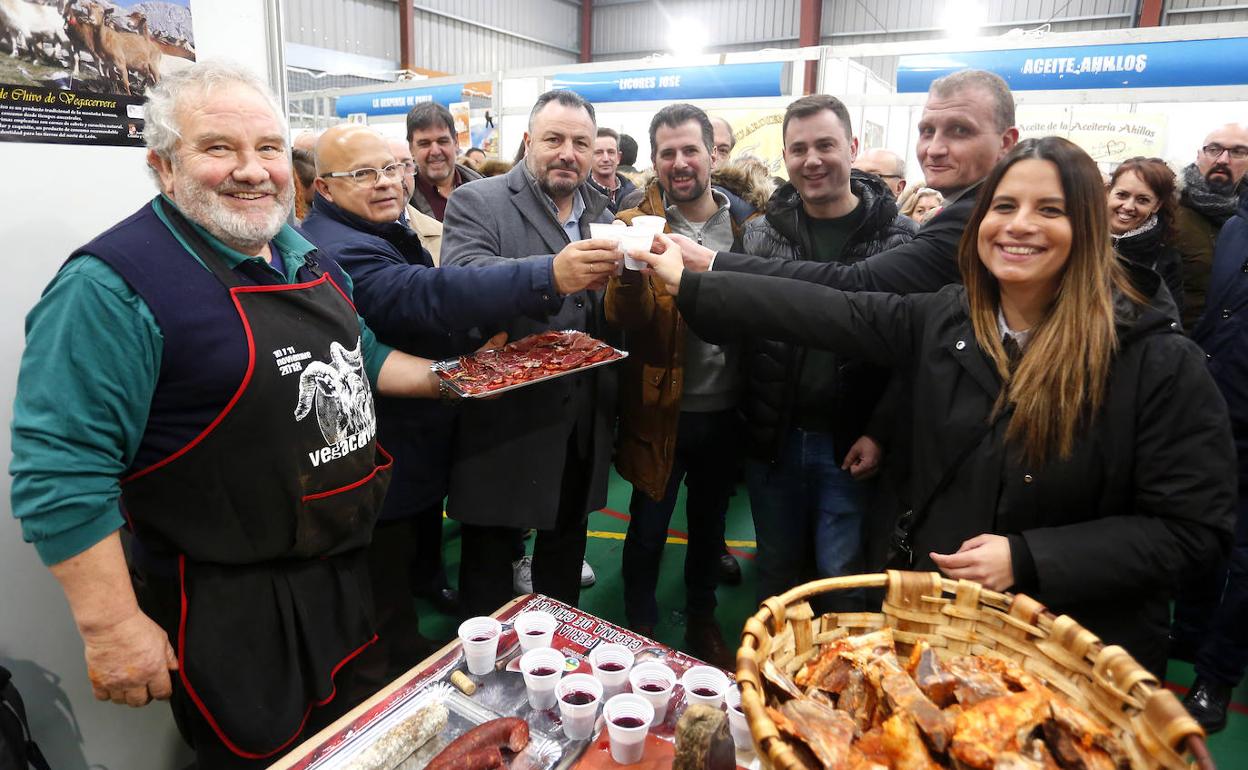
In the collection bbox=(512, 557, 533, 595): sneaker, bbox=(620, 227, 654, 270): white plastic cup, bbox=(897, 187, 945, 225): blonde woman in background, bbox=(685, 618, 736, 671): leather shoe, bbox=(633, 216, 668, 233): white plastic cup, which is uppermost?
bbox=(897, 187, 945, 225): blonde woman in background

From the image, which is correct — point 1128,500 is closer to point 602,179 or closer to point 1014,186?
point 1014,186

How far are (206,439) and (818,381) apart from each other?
1.97 meters

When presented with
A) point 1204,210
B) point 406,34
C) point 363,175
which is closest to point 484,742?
point 363,175

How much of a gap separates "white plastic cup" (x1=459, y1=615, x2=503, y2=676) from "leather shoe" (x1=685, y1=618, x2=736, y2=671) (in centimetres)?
178

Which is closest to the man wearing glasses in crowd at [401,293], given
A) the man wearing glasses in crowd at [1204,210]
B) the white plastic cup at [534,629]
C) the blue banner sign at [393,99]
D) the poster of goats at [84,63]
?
the poster of goats at [84,63]

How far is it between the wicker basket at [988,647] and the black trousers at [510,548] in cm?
156

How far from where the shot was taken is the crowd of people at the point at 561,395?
61.7 inches

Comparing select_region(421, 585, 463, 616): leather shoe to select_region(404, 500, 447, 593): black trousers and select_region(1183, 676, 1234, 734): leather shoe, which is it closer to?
select_region(404, 500, 447, 593): black trousers

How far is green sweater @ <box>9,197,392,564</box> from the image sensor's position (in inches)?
57.4

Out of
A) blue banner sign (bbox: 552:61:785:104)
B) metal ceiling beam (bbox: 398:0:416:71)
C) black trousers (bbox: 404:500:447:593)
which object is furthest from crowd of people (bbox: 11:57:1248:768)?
metal ceiling beam (bbox: 398:0:416:71)

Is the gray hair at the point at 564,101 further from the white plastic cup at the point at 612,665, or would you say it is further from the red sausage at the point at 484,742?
the red sausage at the point at 484,742

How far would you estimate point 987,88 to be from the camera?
7.85 feet

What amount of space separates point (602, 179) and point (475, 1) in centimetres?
1838

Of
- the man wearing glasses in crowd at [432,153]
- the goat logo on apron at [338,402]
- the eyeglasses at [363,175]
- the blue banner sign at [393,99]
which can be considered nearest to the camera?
the goat logo on apron at [338,402]
